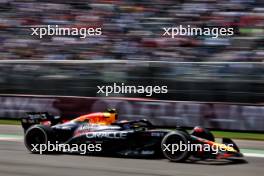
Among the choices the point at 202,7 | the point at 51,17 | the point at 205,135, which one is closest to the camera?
the point at 205,135

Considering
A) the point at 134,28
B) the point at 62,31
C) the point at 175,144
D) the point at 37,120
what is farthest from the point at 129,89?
the point at 175,144

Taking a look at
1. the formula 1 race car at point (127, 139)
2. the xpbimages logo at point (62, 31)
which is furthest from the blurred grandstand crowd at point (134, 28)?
the formula 1 race car at point (127, 139)

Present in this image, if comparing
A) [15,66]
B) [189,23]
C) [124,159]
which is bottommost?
[124,159]

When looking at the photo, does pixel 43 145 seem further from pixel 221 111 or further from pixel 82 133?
pixel 221 111

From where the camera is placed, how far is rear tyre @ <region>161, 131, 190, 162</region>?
886 centimetres

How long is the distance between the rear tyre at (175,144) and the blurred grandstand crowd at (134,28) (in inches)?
214

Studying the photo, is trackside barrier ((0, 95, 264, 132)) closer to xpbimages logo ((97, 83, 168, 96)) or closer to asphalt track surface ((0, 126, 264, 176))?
xpbimages logo ((97, 83, 168, 96))

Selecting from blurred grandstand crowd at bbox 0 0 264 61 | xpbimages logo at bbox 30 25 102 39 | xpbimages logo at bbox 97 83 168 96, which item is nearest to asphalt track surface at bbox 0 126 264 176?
xpbimages logo at bbox 97 83 168 96

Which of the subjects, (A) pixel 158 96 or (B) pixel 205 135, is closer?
(B) pixel 205 135

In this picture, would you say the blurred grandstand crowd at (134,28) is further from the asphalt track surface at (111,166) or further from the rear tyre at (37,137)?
the rear tyre at (37,137)

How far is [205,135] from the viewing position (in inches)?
363

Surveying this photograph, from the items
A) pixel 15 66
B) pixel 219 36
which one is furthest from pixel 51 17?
pixel 219 36

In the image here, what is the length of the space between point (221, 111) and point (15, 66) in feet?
19.5

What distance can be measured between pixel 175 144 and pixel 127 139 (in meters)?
0.94
